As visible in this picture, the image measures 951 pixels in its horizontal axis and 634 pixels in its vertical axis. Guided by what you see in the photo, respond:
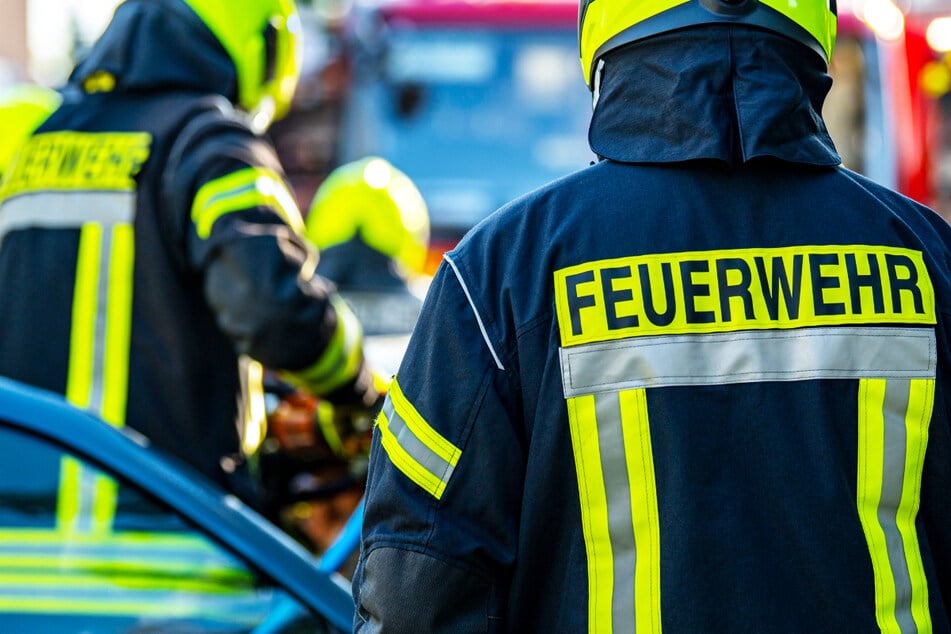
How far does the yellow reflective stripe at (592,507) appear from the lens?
5.41 ft

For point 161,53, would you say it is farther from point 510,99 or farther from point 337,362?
point 510,99

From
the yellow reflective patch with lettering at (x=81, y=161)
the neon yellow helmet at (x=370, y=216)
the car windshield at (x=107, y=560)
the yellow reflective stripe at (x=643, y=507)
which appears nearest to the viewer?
the yellow reflective stripe at (x=643, y=507)

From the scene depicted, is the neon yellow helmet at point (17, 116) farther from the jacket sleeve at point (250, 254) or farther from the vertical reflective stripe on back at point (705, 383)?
the vertical reflective stripe on back at point (705, 383)

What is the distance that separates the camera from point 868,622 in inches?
64.1

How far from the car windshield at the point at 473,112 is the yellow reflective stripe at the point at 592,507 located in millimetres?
6949

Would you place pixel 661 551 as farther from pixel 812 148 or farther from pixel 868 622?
pixel 812 148

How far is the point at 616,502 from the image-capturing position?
1.65m

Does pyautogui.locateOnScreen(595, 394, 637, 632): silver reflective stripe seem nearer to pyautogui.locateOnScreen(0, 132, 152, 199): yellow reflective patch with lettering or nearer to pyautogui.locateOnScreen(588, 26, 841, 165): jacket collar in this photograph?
pyautogui.locateOnScreen(588, 26, 841, 165): jacket collar

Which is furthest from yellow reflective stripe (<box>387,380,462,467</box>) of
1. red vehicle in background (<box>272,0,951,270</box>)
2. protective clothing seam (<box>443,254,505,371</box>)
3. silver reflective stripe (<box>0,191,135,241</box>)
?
red vehicle in background (<box>272,0,951,270</box>)

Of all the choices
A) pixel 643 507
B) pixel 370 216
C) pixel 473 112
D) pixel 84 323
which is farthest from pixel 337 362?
pixel 473 112

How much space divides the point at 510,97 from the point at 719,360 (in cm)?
741

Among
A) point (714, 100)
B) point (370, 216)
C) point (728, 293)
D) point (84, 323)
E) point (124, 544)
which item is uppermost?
point (714, 100)

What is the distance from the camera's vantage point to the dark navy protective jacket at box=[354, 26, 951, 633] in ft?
5.36

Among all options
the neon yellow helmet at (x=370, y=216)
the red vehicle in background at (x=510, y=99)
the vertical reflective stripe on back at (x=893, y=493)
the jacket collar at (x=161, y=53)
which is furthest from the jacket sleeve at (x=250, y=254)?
the red vehicle in background at (x=510, y=99)
